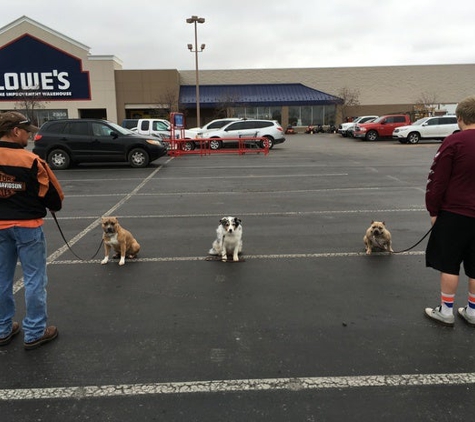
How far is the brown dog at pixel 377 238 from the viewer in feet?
18.2

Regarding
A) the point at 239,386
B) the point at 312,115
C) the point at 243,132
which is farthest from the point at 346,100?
the point at 239,386

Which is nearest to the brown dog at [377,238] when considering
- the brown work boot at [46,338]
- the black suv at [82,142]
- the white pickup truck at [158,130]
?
the brown work boot at [46,338]

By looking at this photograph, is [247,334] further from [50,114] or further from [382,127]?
[50,114]

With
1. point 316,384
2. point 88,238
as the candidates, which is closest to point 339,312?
point 316,384

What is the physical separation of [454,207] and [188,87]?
48427 mm

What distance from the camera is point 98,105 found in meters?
43.2

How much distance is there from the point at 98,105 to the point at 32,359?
143 feet

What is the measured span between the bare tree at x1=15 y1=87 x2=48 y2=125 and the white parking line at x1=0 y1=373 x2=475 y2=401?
139ft

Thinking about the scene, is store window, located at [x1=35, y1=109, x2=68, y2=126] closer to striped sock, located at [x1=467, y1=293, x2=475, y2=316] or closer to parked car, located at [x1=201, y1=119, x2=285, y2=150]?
parked car, located at [x1=201, y1=119, x2=285, y2=150]

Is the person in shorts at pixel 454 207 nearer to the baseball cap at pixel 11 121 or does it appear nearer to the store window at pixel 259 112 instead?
the baseball cap at pixel 11 121

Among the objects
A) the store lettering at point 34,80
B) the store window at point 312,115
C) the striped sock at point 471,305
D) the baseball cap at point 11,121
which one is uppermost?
the store lettering at point 34,80

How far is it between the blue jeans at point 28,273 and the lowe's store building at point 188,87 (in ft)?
135

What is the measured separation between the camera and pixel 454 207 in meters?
3.48

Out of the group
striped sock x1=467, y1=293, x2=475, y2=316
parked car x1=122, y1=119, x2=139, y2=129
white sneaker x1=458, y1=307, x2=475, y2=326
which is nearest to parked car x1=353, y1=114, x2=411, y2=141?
parked car x1=122, y1=119, x2=139, y2=129
